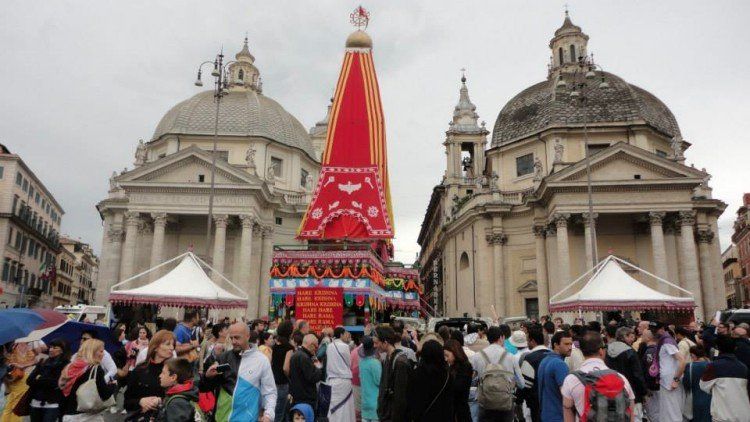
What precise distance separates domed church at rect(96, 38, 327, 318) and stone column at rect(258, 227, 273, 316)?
0.07m

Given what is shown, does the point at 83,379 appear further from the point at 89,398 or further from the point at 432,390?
the point at 432,390

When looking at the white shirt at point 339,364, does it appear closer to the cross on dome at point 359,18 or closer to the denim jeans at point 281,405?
the denim jeans at point 281,405

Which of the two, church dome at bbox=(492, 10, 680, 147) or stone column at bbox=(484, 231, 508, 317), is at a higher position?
church dome at bbox=(492, 10, 680, 147)

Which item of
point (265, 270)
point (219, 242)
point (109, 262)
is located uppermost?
point (219, 242)

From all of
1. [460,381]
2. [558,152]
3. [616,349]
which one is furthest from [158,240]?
[460,381]

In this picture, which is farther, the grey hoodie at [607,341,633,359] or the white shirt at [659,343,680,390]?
the white shirt at [659,343,680,390]

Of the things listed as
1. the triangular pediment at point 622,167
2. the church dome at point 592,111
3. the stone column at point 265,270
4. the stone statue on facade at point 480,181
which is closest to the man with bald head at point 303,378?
the stone column at point 265,270

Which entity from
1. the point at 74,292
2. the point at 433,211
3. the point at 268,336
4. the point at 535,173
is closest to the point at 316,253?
the point at 268,336

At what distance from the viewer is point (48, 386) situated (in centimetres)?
614

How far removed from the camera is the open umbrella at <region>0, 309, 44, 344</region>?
6449 millimetres

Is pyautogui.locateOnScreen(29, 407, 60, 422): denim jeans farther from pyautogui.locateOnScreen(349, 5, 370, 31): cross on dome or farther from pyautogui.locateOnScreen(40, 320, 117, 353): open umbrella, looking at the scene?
pyautogui.locateOnScreen(349, 5, 370, 31): cross on dome

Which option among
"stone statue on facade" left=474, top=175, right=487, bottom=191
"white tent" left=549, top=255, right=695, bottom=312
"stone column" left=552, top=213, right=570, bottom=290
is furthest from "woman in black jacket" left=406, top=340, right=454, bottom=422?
"stone statue on facade" left=474, top=175, right=487, bottom=191

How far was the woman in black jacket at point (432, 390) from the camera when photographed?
5645mm

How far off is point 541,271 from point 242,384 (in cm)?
3211
